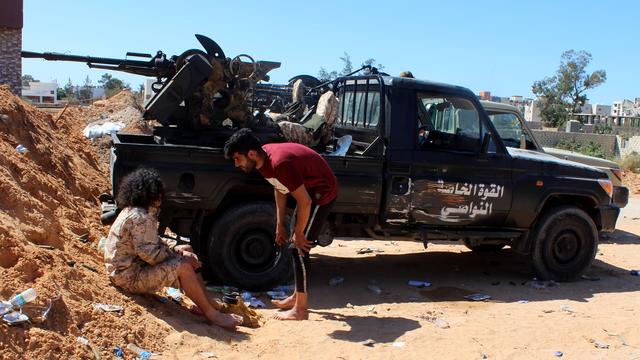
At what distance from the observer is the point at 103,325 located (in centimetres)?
453

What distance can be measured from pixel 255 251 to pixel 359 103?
2099mm

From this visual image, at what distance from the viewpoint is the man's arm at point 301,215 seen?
5289 millimetres

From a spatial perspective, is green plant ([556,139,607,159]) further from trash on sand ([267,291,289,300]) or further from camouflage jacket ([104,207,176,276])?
camouflage jacket ([104,207,176,276])

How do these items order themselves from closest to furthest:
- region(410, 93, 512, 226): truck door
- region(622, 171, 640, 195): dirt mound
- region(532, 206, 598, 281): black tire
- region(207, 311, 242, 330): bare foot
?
region(207, 311, 242, 330): bare foot → region(410, 93, 512, 226): truck door → region(532, 206, 598, 281): black tire → region(622, 171, 640, 195): dirt mound

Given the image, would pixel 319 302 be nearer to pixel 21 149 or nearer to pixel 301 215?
pixel 301 215

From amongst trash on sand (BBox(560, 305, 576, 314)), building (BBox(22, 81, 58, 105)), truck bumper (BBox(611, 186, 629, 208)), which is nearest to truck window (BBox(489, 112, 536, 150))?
truck bumper (BBox(611, 186, 629, 208))

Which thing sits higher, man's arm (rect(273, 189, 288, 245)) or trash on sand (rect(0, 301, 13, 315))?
man's arm (rect(273, 189, 288, 245))

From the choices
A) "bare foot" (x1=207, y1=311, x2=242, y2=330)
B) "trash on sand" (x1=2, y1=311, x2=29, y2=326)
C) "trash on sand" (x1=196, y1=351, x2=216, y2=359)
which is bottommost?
"trash on sand" (x1=196, y1=351, x2=216, y2=359)

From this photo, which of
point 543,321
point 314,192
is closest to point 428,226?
point 543,321

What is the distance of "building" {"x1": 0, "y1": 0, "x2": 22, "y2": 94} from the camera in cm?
1817

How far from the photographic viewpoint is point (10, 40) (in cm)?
1852

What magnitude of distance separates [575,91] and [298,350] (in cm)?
4655

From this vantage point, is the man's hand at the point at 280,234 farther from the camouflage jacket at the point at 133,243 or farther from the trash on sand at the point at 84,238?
the trash on sand at the point at 84,238

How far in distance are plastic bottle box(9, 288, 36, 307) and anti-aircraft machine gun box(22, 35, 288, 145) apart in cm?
278
